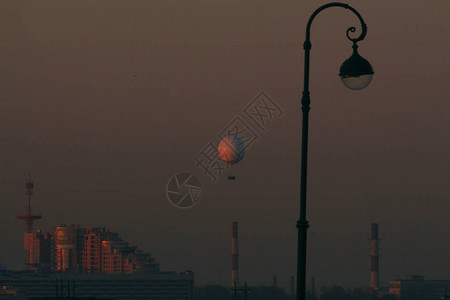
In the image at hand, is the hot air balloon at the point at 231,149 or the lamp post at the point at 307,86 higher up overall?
the hot air balloon at the point at 231,149

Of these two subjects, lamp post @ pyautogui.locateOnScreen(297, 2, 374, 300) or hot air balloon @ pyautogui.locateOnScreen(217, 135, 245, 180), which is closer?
lamp post @ pyautogui.locateOnScreen(297, 2, 374, 300)

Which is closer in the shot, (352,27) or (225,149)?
(352,27)

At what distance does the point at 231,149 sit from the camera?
8250cm

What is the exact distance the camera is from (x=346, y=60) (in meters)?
21.2

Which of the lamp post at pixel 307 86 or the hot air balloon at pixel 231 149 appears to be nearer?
the lamp post at pixel 307 86

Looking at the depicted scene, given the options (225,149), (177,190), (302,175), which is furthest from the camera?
(177,190)

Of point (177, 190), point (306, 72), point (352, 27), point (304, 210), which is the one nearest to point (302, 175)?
point (304, 210)

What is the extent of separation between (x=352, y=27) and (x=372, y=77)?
52.2 inches

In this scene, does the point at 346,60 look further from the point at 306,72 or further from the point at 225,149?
the point at 225,149

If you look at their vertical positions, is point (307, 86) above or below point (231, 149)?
below

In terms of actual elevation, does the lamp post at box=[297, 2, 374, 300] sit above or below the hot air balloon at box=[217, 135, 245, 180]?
below

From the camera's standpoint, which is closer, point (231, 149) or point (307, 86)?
point (307, 86)

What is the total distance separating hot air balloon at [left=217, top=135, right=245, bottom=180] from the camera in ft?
271

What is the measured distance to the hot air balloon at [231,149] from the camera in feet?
271
